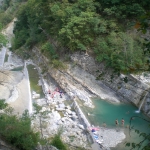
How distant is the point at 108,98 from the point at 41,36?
14.7 metres

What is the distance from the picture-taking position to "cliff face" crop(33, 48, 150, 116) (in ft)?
70.7

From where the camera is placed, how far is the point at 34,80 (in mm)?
28031

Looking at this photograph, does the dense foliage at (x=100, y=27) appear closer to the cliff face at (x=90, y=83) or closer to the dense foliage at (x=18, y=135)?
the cliff face at (x=90, y=83)

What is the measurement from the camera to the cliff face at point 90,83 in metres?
21.6

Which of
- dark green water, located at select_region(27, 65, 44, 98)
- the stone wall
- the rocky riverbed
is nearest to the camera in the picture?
the rocky riverbed

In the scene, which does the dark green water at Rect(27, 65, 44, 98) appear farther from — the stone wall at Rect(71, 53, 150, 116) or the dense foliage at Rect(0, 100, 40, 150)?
the dense foliage at Rect(0, 100, 40, 150)

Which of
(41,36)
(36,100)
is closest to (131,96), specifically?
(36,100)

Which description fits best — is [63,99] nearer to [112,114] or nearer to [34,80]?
[112,114]

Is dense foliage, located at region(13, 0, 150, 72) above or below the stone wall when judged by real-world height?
above

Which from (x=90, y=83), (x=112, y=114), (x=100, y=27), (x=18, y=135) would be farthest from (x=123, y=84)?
(x=18, y=135)

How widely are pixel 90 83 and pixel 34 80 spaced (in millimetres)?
7603

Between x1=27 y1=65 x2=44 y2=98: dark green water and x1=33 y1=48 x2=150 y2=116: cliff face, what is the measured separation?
6.99 ft

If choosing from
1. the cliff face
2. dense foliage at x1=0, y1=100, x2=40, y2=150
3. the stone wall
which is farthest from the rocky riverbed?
dense foliage at x1=0, y1=100, x2=40, y2=150

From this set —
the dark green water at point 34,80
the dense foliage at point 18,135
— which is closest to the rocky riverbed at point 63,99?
the dark green water at point 34,80
